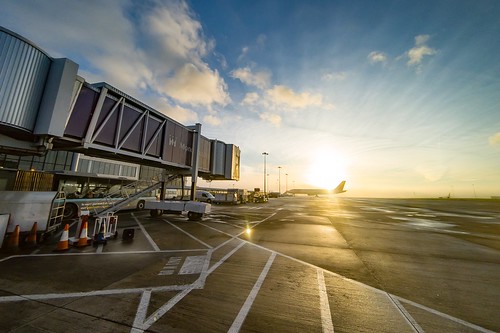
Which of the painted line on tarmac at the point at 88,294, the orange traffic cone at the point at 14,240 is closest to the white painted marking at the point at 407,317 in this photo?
the painted line on tarmac at the point at 88,294

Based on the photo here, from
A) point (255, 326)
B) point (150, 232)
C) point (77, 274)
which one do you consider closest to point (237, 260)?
point (255, 326)

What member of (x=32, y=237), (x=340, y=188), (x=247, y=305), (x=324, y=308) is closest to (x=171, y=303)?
(x=247, y=305)

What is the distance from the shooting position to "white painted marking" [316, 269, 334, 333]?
141 inches

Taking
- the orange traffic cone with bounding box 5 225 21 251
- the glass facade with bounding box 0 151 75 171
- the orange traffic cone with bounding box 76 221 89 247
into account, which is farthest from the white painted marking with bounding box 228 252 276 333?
the glass facade with bounding box 0 151 75 171

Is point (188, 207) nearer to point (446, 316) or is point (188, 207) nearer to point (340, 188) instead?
point (446, 316)

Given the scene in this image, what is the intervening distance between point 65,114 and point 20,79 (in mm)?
1716

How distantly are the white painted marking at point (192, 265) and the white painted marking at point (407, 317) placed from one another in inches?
203

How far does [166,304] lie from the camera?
423 cm

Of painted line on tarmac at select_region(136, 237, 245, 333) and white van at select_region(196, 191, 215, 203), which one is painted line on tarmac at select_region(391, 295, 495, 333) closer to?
painted line on tarmac at select_region(136, 237, 245, 333)

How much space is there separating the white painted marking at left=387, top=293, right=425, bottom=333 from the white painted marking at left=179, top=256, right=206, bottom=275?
17.0ft

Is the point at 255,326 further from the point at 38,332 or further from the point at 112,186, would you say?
the point at 112,186

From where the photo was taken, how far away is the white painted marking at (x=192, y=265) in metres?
6.13

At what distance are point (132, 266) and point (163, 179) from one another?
13.8 m

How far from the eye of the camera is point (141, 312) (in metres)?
3.92
